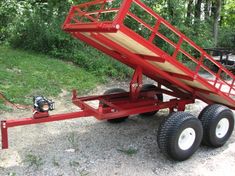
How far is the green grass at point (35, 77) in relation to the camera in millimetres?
8125

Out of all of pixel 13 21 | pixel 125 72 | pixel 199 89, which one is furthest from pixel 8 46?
pixel 199 89

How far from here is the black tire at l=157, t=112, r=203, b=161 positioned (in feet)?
16.3

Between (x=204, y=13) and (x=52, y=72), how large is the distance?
10415mm

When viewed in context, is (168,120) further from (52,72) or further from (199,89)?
(52,72)

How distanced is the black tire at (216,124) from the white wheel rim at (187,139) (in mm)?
369

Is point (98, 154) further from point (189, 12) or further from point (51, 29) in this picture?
point (189, 12)

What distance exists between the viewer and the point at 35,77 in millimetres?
9023

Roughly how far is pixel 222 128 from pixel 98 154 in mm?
2091

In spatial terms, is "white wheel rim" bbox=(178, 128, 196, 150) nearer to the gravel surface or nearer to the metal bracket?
the gravel surface

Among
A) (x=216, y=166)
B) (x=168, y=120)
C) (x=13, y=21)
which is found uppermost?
(x=13, y=21)

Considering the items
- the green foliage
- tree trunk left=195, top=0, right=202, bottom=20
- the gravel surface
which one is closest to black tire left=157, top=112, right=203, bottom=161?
the gravel surface

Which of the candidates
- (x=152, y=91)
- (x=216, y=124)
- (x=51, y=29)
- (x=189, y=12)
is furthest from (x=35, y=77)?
(x=189, y=12)

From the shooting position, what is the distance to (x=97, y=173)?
15.7 ft

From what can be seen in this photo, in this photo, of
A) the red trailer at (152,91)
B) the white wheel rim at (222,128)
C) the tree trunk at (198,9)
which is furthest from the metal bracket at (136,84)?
the tree trunk at (198,9)
